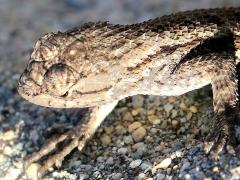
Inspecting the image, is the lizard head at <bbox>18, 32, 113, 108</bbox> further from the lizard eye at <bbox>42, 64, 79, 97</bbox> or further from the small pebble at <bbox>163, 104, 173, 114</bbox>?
the small pebble at <bbox>163, 104, 173, 114</bbox>

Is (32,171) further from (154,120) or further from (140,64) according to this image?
(140,64)

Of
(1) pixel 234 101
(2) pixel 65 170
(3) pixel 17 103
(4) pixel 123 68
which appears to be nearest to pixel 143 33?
(4) pixel 123 68

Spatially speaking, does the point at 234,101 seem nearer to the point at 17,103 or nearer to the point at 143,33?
the point at 143,33

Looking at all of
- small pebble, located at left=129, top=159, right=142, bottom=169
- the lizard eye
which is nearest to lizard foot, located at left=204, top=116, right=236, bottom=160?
small pebble, located at left=129, top=159, right=142, bottom=169

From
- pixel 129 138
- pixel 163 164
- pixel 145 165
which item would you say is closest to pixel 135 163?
pixel 145 165

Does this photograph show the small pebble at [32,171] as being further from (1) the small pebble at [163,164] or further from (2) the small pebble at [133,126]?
(1) the small pebble at [163,164]
